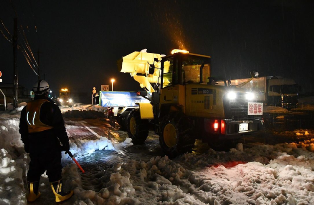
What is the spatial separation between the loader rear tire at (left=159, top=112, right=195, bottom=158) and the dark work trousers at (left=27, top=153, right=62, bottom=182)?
3.63m

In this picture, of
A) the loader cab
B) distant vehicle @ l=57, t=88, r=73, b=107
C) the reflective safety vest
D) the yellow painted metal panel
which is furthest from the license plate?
distant vehicle @ l=57, t=88, r=73, b=107

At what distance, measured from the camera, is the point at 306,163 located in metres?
5.43

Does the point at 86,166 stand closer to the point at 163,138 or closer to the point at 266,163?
the point at 163,138

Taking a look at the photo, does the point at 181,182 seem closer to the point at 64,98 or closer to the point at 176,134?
the point at 176,134

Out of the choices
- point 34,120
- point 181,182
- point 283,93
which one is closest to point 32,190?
point 34,120

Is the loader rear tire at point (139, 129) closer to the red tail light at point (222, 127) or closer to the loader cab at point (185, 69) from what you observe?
the loader cab at point (185, 69)

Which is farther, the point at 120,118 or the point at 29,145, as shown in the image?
the point at 120,118

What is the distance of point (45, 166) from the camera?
11.6ft

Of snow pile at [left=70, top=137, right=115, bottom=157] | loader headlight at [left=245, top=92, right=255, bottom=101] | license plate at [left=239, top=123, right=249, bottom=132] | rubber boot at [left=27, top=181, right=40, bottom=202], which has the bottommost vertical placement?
snow pile at [left=70, top=137, right=115, bottom=157]

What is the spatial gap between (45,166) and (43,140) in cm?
40

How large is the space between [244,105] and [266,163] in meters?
1.60

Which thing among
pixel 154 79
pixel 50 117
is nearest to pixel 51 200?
pixel 50 117

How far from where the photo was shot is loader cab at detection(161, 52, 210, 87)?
737 cm

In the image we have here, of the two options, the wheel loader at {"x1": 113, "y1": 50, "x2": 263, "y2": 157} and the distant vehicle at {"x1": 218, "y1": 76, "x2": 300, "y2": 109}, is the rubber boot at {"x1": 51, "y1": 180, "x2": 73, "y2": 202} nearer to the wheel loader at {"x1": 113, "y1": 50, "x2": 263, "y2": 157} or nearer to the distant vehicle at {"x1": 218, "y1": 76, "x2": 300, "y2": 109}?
the wheel loader at {"x1": 113, "y1": 50, "x2": 263, "y2": 157}
